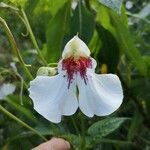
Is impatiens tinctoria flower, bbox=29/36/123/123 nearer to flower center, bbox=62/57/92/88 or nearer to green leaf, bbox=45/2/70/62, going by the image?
flower center, bbox=62/57/92/88

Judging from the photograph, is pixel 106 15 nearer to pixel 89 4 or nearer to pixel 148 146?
pixel 89 4

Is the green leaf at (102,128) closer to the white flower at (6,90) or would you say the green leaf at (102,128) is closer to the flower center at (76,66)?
the flower center at (76,66)

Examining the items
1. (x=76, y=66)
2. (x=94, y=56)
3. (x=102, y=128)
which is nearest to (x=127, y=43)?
(x=94, y=56)

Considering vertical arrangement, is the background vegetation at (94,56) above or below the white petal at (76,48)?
below

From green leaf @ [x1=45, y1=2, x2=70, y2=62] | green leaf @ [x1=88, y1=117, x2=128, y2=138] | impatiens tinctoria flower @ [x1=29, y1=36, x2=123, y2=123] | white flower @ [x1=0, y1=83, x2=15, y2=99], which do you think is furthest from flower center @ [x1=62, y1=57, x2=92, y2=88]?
white flower @ [x1=0, y1=83, x2=15, y2=99]

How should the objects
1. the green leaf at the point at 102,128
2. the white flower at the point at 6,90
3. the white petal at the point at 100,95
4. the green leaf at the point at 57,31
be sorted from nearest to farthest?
the white petal at the point at 100,95, the green leaf at the point at 102,128, the green leaf at the point at 57,31, the white flower at the point at 6,90

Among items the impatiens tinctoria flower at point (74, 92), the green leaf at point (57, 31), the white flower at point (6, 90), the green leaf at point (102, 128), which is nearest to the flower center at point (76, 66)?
the impatiens tinctoria flower at point (74, 92)
